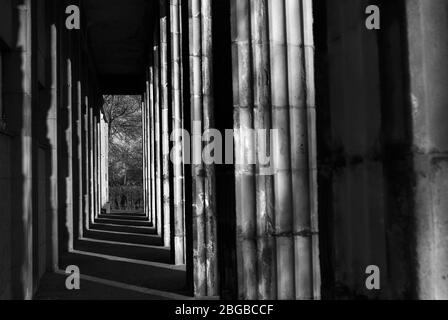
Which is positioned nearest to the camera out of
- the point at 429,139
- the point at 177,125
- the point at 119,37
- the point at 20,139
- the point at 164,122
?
the point at 429,139

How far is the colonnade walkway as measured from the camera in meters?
8.84

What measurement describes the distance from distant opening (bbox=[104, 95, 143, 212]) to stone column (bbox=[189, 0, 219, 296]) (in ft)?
114

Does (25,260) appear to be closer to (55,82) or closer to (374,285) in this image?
(55,82)

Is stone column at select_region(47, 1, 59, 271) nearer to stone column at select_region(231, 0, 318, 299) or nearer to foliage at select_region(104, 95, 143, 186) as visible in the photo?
stone column at select_region(231, 0, 318, 299)

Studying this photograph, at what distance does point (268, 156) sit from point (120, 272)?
246 inches

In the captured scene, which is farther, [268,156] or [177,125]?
[177,125]

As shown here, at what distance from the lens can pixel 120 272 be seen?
440 inches

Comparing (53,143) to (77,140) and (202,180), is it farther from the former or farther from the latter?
(77,140)

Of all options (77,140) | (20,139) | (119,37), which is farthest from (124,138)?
(20,139)

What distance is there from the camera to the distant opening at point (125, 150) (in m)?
45.4

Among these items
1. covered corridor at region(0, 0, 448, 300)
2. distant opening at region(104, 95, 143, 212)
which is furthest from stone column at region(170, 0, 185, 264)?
distant opening at region(104, 95, 143, 212)

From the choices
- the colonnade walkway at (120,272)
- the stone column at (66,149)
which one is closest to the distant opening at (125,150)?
the colonnade walkway at (120,272)

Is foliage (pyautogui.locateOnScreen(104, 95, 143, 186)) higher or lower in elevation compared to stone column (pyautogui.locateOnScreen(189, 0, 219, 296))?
higher
